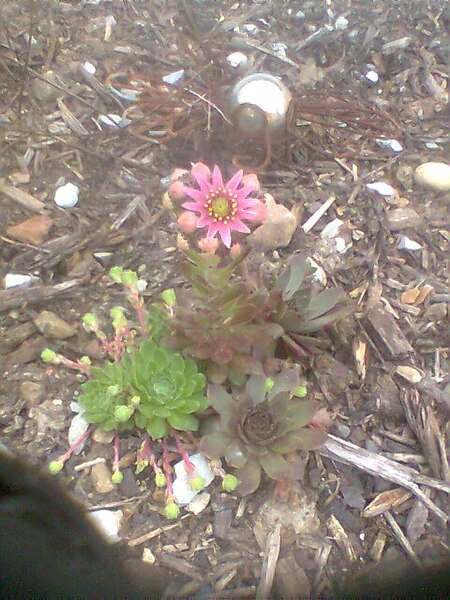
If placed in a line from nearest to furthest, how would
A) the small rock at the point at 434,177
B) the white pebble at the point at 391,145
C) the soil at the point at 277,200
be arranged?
the soil at the point at 277,200 → the small rock at the point at 434,177 → the white pebble at the point at 391,145

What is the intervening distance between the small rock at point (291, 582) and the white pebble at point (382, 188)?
3.63 feet

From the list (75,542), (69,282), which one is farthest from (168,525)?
(69,282)

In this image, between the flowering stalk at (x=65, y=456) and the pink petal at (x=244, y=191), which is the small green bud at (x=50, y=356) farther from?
the pink petal at (x=244, y=191)

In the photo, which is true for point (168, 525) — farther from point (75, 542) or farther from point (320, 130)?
point (320, 130)

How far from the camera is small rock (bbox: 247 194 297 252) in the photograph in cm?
187

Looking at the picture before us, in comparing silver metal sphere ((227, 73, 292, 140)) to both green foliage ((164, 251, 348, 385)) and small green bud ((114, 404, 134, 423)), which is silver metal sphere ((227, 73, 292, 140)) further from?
small green bud ((114, 404, 134, 423))

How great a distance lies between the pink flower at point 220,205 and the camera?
1594 mm

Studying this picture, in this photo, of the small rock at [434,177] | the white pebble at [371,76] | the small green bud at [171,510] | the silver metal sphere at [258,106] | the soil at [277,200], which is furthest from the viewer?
the white pebble at [371,76]

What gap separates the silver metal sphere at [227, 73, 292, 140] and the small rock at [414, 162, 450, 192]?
0.45 meters

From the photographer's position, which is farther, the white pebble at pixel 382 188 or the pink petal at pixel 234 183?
the white pebble at pixel 382 188

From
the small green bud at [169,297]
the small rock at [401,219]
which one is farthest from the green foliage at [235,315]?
the small rock at [401,219]

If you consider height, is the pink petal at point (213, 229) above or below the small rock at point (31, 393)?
above

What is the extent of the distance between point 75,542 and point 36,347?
0.53 m

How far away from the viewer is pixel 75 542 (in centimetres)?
136
